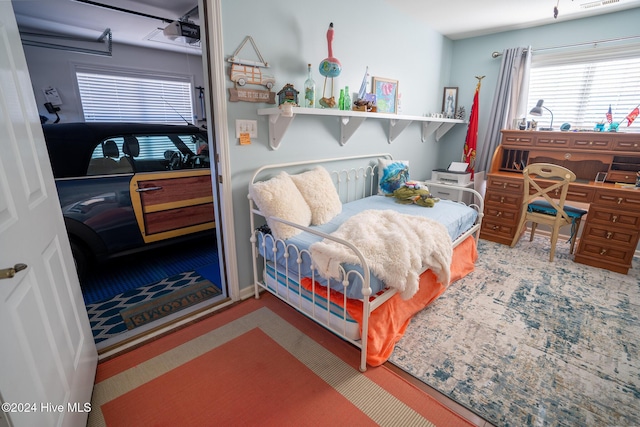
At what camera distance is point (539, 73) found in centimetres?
348

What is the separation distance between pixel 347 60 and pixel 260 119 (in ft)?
3.46

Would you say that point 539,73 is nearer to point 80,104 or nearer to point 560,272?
point 560,272

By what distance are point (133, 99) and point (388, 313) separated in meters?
4.91

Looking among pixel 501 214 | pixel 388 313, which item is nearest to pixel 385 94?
pixel 501 214

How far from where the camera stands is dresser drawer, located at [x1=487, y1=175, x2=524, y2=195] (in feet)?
10.5

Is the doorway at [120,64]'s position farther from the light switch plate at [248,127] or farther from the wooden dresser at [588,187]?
the wooden dresser at [588,187]

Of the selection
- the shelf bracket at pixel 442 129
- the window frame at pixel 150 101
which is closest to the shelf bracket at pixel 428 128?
the shelf bracket at pixel 442 129

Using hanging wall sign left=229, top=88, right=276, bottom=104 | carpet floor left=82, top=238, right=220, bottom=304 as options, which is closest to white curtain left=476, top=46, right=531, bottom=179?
hanging wall sign left=229, top=88, right=276, bottom=104

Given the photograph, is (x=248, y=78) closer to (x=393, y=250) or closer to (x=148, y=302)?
(x=393, y=250)

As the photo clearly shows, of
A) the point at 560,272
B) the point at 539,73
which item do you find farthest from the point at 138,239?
the point at 539,73

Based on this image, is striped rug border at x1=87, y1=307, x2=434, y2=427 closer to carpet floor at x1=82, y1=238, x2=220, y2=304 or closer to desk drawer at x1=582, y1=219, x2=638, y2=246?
carpet floor at x1=82, y1=238, x2=220, y2=304

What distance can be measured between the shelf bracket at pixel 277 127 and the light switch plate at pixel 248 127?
0.39ft

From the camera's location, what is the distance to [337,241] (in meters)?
1.51

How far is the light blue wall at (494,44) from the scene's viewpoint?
2955 millimetres
